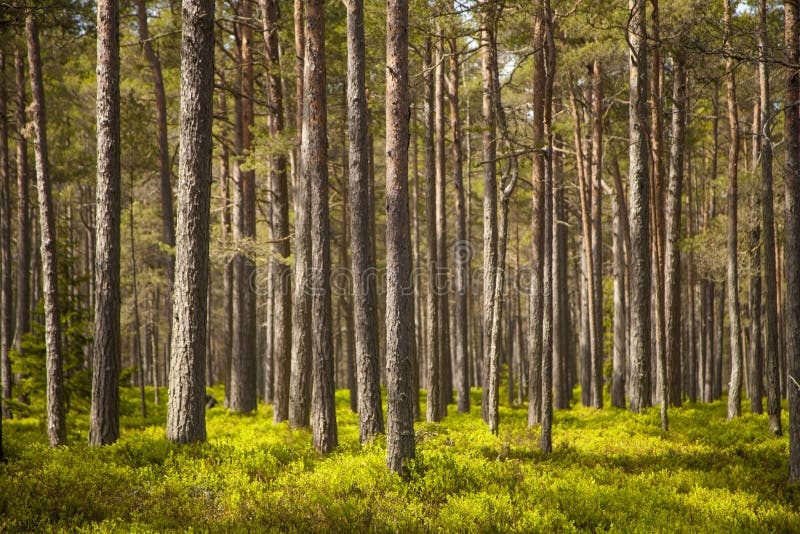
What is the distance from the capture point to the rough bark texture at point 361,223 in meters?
8.96

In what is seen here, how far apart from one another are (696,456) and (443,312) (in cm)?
732

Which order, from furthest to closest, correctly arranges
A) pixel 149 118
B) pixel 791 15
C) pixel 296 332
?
pixel 149 118 → pixel 296 332 → pixel 791 15

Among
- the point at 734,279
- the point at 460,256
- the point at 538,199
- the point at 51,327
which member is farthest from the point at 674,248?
the point at 51,327

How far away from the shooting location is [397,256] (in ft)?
25.6

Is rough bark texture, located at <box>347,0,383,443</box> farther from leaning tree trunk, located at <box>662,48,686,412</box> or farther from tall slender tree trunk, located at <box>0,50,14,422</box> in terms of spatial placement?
tall slender tree trunk, located at <box>0,50,14,422</box>

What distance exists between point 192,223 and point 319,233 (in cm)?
241

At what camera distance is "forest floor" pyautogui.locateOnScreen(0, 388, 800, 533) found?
6086 mm

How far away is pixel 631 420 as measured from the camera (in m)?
12.8

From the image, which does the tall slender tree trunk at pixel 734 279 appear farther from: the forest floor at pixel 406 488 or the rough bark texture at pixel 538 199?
the rough bark texture at pixel 538 199

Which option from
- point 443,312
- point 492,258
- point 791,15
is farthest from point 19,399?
point 791,15

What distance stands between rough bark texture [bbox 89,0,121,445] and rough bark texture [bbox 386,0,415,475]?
4514 mm

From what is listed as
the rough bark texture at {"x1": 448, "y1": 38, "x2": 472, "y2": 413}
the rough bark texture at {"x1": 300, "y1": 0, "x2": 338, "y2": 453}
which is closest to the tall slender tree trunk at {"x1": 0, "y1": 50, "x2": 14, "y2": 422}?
the rough bark texture at {"x1": 300, "y1": 0, "x2": 338, "y2": 453}

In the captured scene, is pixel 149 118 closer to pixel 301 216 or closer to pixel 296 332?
pixel 301 216

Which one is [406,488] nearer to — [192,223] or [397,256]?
[397,256]
